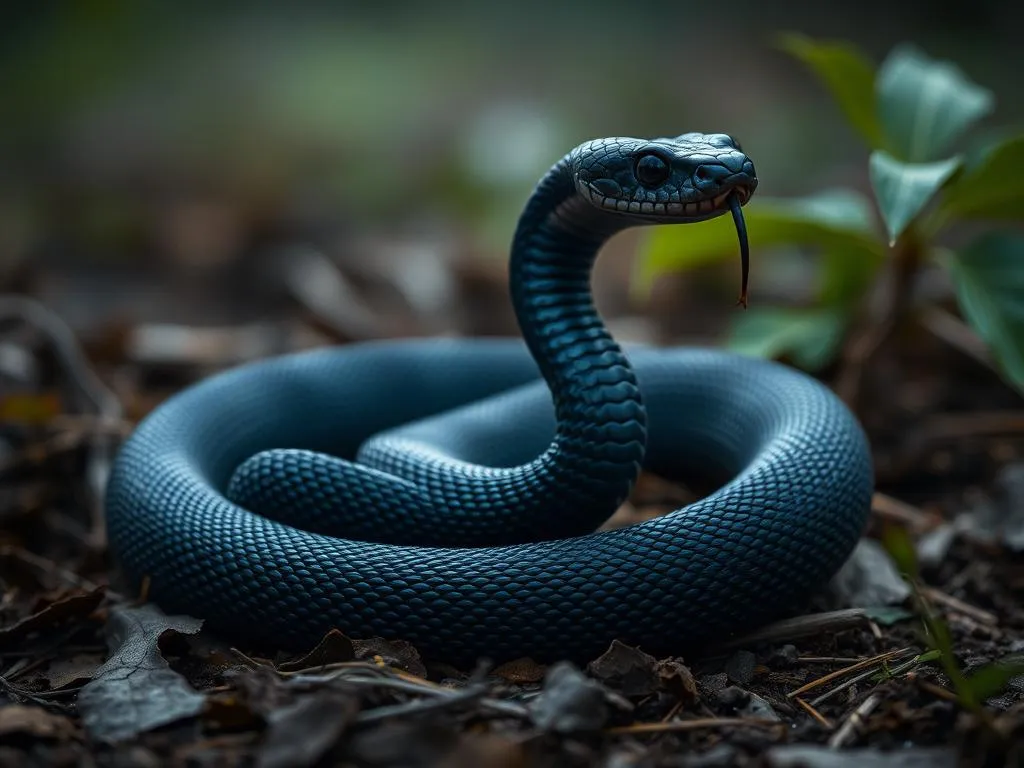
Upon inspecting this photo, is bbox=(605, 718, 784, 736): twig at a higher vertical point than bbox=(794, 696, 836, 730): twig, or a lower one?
higher

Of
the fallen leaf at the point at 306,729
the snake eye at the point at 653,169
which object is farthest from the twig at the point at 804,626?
the snake eye at the point at 653,169

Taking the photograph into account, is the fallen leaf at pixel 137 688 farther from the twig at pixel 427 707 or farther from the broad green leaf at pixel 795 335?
the broad green leaf at pixel 795 335

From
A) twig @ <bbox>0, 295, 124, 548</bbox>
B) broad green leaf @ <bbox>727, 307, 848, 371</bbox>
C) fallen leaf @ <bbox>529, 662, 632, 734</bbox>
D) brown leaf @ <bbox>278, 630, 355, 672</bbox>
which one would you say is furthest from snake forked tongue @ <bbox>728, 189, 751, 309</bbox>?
twig @ <bbox>0, 295, 124, 548</bbox>

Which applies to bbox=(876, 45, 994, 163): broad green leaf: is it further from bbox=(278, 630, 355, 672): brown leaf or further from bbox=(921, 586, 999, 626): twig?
bbox=(278, 630, 355, 672): brown leaf

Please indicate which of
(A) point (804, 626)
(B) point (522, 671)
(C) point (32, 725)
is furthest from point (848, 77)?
(C) point (32, 725)

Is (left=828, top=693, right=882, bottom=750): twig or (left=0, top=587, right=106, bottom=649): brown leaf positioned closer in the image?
(left=828, top=693, right=882, bottom=750): twig

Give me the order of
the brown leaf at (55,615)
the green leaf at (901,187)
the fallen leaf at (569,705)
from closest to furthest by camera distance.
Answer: the fallen leaf at (569,705)
the brown leaf at (55,615)
the green leaf at (901,187)

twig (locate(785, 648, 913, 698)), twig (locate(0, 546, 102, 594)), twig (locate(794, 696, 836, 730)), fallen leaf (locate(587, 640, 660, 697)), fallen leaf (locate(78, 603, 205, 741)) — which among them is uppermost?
fallen leaf (locate(78, 603, 205, 741))

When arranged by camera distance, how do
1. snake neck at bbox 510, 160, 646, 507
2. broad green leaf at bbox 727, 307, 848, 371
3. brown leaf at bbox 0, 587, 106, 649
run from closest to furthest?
snake neck at bbox 510, 160, 646, 507 → brown leaf at bbox 0, 587, 106, 649 → broad green leaf at bbox 727, 307, 848, 371
